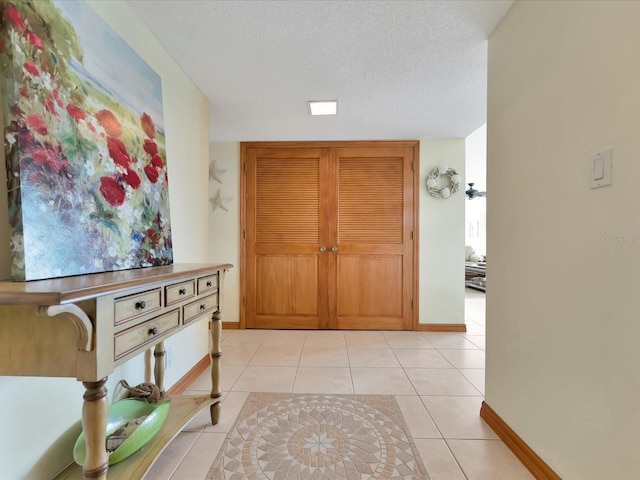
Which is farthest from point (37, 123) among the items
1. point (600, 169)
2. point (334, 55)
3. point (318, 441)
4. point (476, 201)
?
point (476, 201)

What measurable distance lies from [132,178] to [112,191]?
17cm

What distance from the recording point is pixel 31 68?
935 mm

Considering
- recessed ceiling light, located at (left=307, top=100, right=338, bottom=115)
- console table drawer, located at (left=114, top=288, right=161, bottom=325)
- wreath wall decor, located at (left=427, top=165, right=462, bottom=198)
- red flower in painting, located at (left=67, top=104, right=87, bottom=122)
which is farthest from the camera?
wreath wall decor, located at (left=427, top=165, right=462, bottom=198)

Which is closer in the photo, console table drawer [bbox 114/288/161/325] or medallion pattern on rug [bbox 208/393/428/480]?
console table drawer [bbox 114/288/161/325]

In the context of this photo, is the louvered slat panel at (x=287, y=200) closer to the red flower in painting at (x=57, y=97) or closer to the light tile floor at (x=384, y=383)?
the light tile floor at (x=384, y=383)

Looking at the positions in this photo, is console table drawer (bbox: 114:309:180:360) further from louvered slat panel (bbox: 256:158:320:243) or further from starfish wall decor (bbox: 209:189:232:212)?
starfish wall decor (bbox: 209:189:232:212)

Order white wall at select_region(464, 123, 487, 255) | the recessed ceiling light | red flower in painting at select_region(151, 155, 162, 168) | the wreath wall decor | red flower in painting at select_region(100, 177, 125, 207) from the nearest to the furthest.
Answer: red flower in painting at select_region(100, 177, 125, 207), red flower in painting at select_region(151, 155, 162, 168), the recessed ceiling light, the wreath wall decor, white wall at select_region(464, 123, 487, 255)

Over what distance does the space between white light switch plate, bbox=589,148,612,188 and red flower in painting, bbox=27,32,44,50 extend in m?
1.88

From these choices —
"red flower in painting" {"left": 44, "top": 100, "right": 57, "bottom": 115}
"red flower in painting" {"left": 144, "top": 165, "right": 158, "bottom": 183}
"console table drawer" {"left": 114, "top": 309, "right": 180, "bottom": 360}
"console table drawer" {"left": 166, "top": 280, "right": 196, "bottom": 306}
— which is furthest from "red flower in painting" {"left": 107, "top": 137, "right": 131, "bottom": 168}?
"console table drawer" {"left": 114, "top": 309, "right": 180, "bottom": 360}

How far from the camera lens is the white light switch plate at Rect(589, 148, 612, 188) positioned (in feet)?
3.14

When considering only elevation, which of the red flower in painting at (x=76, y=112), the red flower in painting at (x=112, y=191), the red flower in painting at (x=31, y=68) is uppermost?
the red flower in painting at (x=31, y=68)

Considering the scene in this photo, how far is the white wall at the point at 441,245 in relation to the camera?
3377 millimetres

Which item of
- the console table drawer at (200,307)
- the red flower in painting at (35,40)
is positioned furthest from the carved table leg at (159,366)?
the red flower in painting at (35,40)

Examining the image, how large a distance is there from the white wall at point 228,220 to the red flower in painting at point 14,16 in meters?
2.55
